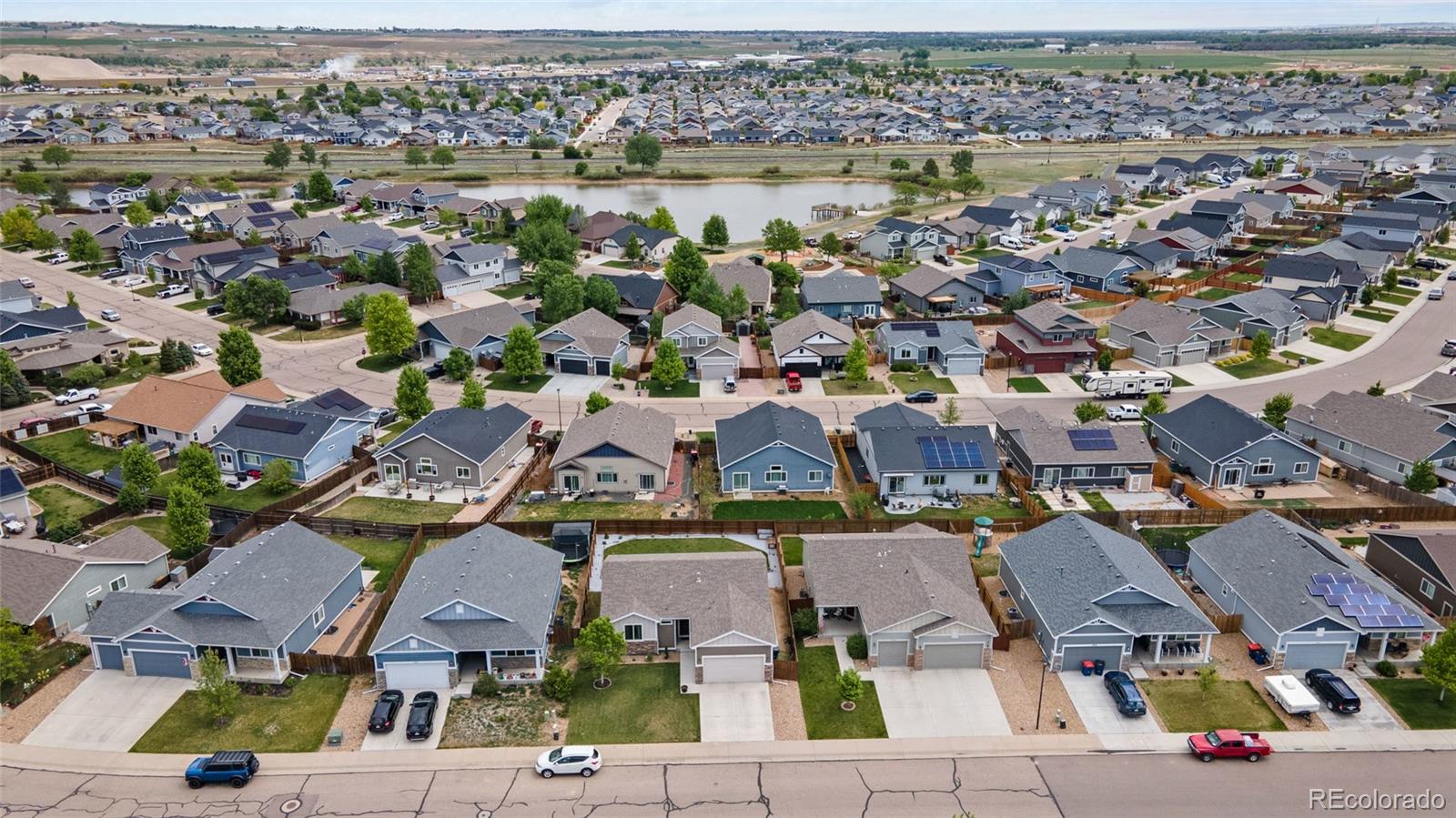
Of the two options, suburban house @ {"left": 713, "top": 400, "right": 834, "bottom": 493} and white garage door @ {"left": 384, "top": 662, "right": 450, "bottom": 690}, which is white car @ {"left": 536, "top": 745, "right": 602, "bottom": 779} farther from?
suburban house @ {"left": 713, "top": 400, "right": 834, "bottom": 493}

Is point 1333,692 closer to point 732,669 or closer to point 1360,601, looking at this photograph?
point 1360,601

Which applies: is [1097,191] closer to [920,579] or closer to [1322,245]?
[1322,245]

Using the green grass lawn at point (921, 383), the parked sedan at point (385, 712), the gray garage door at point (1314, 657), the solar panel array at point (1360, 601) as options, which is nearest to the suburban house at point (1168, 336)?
the green grass lawn at point (921, 383)

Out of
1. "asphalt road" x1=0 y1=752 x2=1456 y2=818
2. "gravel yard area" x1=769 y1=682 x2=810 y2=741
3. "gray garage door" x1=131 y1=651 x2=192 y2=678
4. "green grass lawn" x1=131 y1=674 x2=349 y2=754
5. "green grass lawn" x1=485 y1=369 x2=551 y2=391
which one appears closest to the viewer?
"asphalt road" x1=0 y1=752 x2=1456 y2=818

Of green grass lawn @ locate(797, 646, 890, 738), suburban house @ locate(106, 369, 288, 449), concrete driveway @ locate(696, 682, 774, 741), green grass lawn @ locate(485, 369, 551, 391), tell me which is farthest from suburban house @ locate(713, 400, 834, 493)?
suburban house @ locate(106, 369, 288, 449)

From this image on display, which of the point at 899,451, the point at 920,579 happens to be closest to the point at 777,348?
the point at 899,451

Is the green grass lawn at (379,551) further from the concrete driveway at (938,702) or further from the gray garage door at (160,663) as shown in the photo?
the concrete driveway at (938,702)
